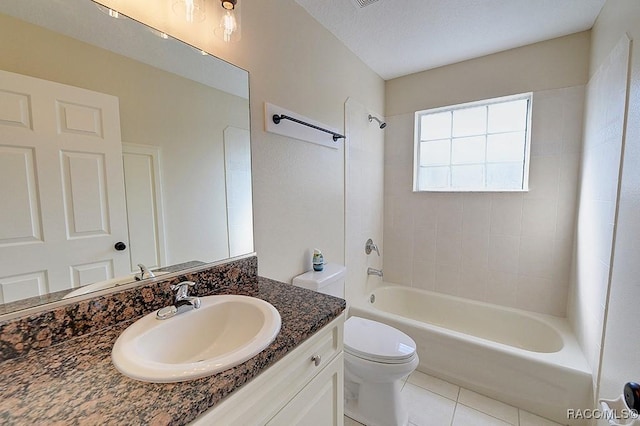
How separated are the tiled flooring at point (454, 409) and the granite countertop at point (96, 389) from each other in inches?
52.4

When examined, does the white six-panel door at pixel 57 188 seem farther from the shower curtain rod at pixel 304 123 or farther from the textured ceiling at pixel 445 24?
the textured ceiling at pixel 445 24

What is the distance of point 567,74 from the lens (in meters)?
1.90

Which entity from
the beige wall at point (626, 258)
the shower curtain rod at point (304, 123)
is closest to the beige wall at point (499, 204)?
the beige wall at point (626, 258)

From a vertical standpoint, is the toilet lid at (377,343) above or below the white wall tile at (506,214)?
below

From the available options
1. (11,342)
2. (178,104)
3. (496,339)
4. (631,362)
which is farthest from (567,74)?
(11,342)

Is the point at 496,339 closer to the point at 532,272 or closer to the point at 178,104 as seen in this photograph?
the point at 532,272

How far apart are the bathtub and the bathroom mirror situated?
5.16 ft

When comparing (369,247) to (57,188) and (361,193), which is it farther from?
(57,188)

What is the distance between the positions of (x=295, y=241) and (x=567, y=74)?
2.26 metres

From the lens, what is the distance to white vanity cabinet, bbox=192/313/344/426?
63cm

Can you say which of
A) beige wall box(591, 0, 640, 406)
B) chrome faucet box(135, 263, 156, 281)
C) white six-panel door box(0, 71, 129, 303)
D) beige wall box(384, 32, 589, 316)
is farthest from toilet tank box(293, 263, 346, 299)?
beige wall box(591, 0, 640, 406)

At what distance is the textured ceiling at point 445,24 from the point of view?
1.55 metres

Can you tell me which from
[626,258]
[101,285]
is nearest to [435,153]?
[626,258]

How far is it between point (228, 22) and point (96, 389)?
4.38ft
